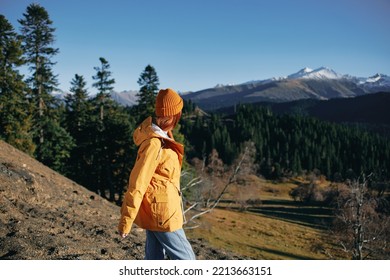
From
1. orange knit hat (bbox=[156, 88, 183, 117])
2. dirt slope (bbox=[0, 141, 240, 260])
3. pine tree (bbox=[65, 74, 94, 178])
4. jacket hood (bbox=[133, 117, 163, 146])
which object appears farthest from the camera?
pine tree (bbox=[65, 74, 94, 178])

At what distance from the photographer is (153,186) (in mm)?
3412

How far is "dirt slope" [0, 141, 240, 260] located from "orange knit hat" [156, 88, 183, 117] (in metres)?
3.39

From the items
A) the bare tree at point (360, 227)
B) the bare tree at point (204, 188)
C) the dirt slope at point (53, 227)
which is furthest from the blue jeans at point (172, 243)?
the bare tree at point (360, 227)

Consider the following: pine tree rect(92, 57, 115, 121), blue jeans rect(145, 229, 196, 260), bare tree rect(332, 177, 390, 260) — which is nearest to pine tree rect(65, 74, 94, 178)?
pine tree rect(92, 57, 115, 121)

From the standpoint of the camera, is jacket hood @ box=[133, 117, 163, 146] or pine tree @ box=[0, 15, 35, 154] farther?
pine tree @ box=[0, 15, 35, 154]

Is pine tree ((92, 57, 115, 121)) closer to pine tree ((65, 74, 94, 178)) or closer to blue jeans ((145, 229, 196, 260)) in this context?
pine tree ((65, 74, 94, 178))

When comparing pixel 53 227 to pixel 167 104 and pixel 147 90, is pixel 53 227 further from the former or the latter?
pixel 147 90

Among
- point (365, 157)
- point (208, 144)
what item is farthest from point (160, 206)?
point (208, 144)

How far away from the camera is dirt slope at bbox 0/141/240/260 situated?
215 inches

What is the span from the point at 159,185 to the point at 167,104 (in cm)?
92

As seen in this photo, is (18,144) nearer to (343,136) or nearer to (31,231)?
(31,231)

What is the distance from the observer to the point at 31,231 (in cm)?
596

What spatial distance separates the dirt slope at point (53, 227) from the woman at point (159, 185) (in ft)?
8.73

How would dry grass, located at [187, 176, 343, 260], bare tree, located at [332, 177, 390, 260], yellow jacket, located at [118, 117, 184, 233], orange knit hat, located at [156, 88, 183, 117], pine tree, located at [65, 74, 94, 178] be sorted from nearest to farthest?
yellow jacket, located at [118, 117, 184, 233]
orange knit hat, located at [156, 88, 183, 117]
bare tree, located at [332, 177, 390, 260]
dry grass, located at [187, 176, 343, 260]
pine tree, located at [65, 74, 94, 178]
